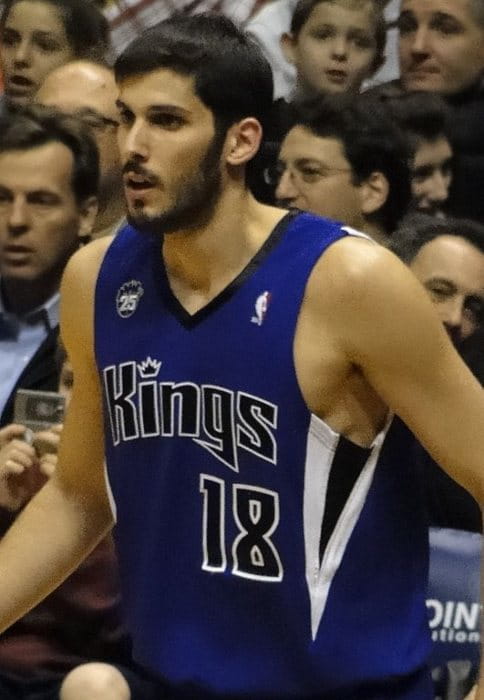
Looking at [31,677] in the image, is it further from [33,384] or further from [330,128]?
[330,128]

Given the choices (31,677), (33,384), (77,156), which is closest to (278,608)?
(31,677)

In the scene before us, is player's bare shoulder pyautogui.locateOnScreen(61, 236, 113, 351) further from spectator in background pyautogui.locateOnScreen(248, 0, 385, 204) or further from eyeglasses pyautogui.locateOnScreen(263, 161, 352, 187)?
spectator in background pyautogui.locateOnScreen(248, 0, 385, 204)

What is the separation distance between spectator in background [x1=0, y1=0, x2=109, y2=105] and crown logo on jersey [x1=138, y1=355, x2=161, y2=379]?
2.59 meters

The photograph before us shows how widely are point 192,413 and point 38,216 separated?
170cm

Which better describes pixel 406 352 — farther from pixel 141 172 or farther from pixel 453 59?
pixel 453 59

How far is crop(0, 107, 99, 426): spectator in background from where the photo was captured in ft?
11.8

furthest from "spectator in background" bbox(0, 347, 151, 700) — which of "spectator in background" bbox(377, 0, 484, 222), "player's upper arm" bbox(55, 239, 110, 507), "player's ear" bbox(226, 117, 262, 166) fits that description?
"spectator in background" bbox(377, 0, 484, 222)

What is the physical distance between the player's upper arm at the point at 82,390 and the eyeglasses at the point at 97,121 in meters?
1.90

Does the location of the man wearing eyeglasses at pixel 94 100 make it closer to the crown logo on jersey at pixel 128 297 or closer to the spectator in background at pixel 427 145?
the spectator in background at pixel 427 145

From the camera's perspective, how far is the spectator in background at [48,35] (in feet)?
14.9

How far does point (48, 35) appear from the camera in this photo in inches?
180

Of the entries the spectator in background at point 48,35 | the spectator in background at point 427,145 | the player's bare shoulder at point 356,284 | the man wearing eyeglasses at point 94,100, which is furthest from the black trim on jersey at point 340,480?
the spectator in background at point 48,35

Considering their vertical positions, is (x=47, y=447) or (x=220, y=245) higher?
(x=220, y=245)

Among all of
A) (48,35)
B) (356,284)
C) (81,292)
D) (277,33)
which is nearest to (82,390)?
(81,292)
